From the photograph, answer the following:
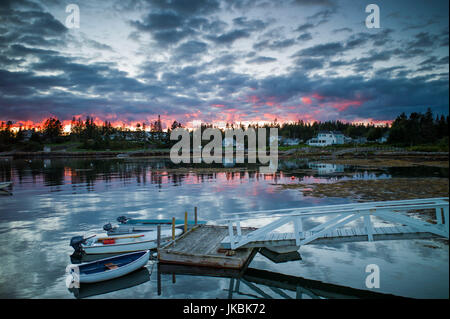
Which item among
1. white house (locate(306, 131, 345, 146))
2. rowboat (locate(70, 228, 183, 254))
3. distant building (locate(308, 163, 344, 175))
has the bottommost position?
rowboat (locate(70, 228, 183, 254))

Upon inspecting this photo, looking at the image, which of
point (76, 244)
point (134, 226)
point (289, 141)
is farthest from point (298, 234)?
point (289, 141)

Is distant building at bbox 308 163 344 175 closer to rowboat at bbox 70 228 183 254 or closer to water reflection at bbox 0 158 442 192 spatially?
water reflection at bbox 0 158 442 192

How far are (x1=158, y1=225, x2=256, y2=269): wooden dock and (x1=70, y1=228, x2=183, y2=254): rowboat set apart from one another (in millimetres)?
1648

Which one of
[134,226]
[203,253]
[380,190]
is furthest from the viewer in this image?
[380,190]

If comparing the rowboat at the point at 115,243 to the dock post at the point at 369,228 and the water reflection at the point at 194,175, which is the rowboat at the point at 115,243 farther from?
the water reflection at the point at 194,175

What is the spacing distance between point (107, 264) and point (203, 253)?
496 centimetres

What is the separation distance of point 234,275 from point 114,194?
2747 centimetres

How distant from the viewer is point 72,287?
13.2 m

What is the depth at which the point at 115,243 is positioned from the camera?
56.4ft

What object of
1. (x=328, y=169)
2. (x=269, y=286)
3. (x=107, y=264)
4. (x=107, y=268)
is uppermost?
(x=328, y=169)

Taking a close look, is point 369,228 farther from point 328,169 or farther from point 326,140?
point 326,140

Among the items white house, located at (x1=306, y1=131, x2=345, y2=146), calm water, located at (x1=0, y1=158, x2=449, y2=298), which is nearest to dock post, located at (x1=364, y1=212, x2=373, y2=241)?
calm water, located at (x1=0, y1=158, x2=449, y2=298)

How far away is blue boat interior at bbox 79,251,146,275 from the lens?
545 inches
